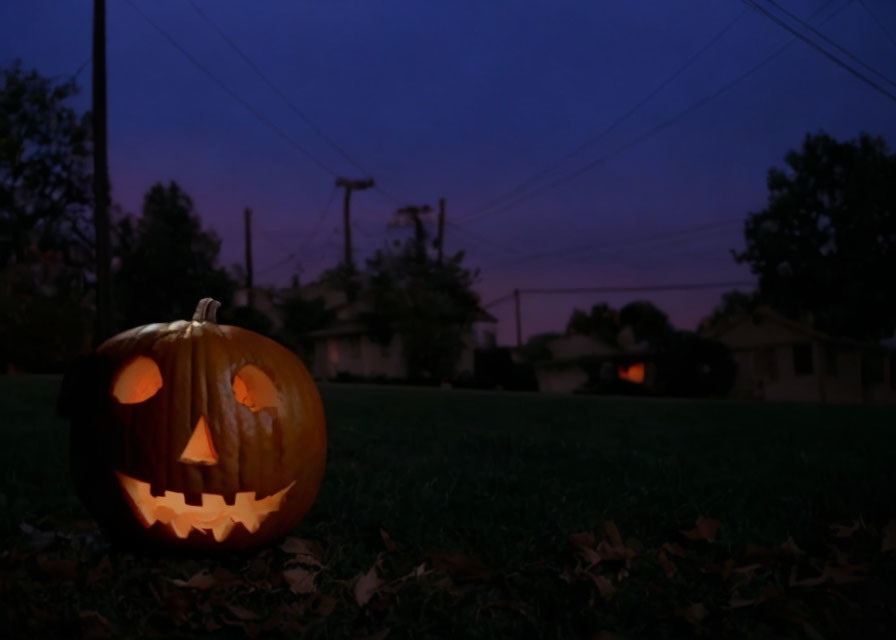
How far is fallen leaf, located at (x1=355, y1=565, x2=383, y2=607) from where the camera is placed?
2739mm

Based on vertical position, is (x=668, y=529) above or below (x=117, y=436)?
below

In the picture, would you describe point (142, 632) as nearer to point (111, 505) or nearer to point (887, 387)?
point (111, 505)

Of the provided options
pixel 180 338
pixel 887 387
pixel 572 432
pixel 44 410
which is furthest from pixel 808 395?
pixel 180 338

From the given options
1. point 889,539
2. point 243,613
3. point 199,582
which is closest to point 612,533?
point 889,539

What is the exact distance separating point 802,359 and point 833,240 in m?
6.04

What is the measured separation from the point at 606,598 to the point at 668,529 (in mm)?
1028

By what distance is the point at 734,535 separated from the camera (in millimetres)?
3492

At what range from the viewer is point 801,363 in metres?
34.8

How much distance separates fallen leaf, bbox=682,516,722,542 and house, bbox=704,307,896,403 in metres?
31.5

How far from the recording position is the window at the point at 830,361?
114ft

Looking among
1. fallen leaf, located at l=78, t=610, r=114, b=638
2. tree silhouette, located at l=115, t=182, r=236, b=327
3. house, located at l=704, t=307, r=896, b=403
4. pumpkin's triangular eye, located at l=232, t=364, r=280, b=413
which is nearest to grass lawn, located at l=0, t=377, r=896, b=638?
fallen leaf, located at l=78, t=610, r=114, b=638

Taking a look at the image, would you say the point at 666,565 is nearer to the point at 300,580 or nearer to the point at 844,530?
the point at 844,530

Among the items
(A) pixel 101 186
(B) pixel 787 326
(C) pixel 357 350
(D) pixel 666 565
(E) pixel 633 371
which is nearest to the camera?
(D) pixel 666 565

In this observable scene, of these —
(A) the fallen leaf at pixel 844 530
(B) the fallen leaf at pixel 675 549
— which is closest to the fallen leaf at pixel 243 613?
(B) the fallen leaf at pixel 675 549
